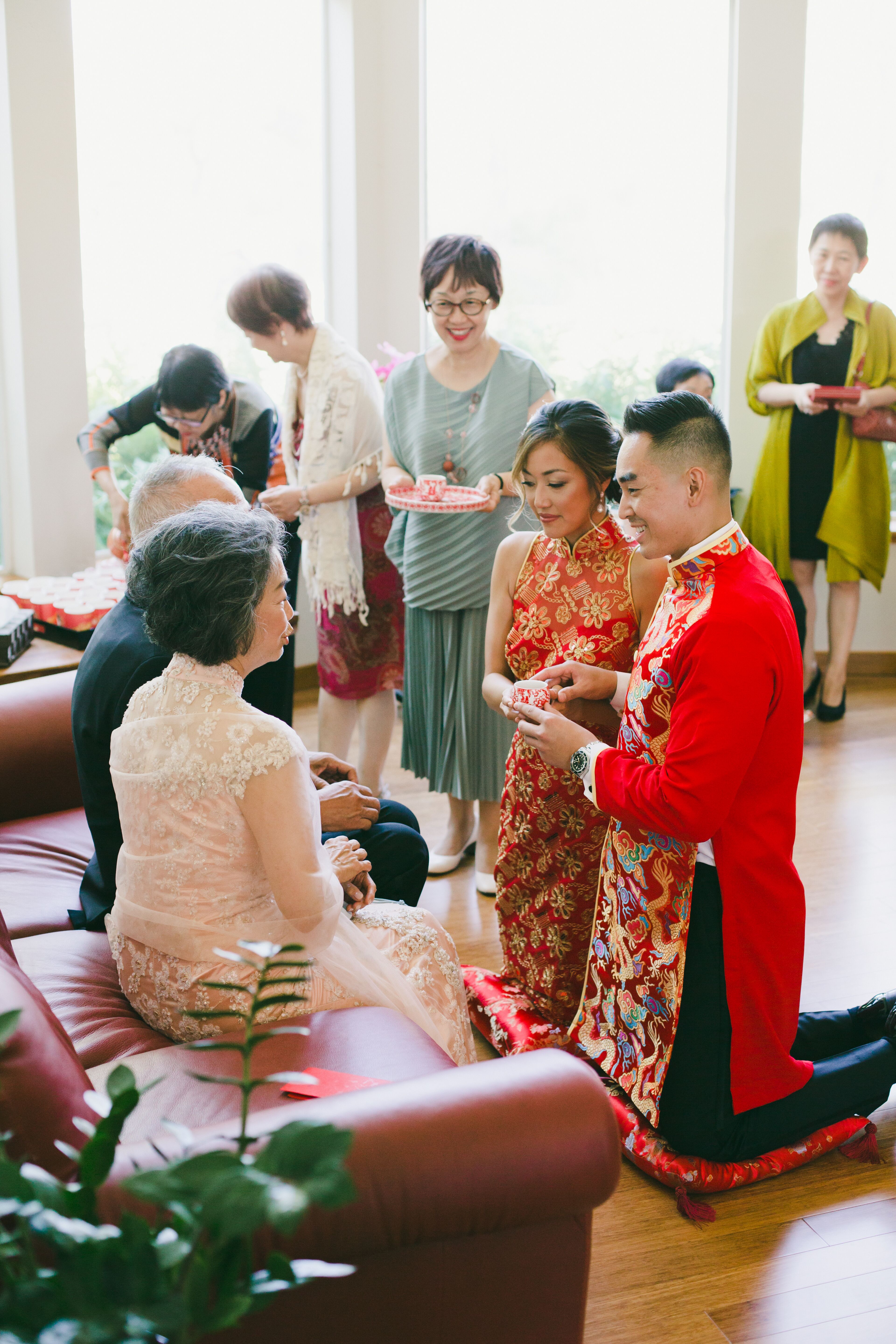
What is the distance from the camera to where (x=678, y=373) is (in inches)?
158

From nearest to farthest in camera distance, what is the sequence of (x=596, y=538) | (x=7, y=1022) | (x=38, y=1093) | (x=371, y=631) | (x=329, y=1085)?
1. (x=7, y=1022)
2. (x=38, y=1093)
3. (x=329, y=1085)
4. (x=596, y=538)
5. (x=371, y=631)

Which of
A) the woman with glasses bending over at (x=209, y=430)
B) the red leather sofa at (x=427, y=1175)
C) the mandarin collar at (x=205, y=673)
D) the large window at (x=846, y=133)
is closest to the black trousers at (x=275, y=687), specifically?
the woman with glasses bending over at (x=209, y=430)

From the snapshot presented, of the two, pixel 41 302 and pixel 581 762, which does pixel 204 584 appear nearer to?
pixel 581 762

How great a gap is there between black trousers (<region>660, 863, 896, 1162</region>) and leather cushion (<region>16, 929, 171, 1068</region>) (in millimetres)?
883

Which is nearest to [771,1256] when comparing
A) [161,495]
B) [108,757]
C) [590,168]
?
[108,757]

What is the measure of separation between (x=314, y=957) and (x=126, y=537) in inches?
86.8

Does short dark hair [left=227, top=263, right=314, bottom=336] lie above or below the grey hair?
above

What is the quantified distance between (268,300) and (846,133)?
3130 mm

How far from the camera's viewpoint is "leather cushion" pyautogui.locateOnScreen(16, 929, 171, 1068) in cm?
175

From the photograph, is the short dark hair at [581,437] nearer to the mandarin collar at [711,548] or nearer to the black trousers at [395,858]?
the mandarin collar at [711,548]

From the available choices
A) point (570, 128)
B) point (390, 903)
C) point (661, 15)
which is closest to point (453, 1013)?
point (390, 903)

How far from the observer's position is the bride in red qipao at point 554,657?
2273 millimetres

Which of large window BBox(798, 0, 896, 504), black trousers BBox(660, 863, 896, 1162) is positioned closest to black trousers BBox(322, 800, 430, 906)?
black trousers BBox(660, 863, 896, 1162)

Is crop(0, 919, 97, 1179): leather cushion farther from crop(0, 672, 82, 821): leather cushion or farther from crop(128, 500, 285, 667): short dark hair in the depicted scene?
crop(0, 672, 82, 821): leather cushion
